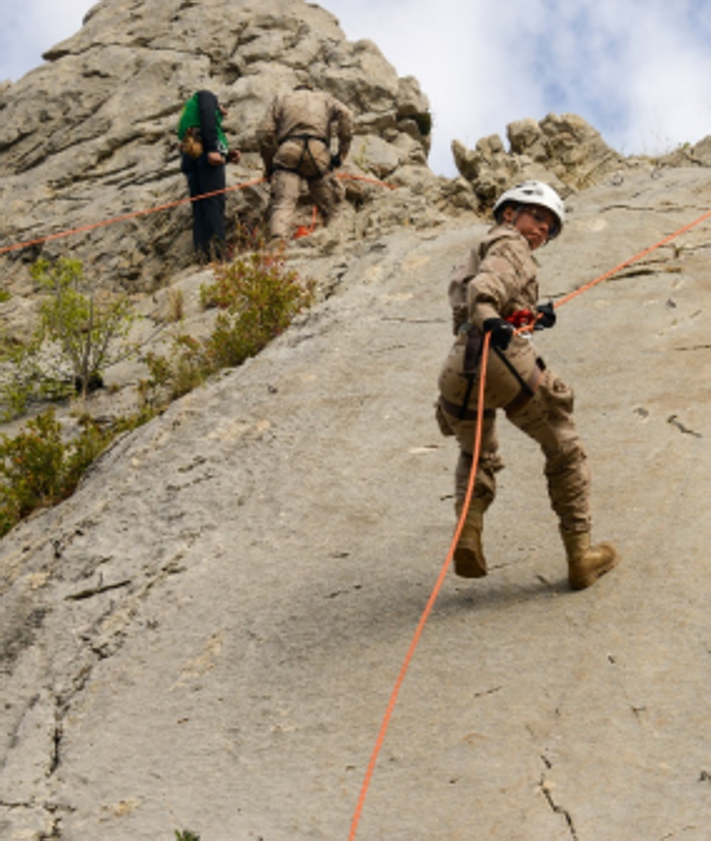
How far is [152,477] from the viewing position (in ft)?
27.6

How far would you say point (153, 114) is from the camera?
57.2ft

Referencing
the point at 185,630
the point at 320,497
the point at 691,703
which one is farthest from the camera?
the point at 320,497

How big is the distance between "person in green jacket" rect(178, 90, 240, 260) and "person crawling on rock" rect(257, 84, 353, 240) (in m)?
0.59

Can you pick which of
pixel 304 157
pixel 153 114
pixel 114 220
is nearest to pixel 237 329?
pixel 304 157

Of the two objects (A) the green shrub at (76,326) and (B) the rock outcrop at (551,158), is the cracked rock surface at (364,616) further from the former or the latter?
(B) the rock outcrop at (551,158)

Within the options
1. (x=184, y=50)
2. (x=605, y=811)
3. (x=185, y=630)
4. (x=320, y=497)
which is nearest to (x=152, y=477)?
(x=320, y=497)

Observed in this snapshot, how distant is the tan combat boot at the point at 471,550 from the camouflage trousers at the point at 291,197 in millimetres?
8747

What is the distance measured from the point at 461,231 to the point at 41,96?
884cm

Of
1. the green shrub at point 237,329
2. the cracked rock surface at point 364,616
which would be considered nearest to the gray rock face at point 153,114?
the green shrub at point 237,329

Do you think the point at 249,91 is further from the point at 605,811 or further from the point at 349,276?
the point at 605,811

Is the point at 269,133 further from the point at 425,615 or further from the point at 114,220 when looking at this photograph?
the point at 425,615

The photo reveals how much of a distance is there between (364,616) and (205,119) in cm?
948

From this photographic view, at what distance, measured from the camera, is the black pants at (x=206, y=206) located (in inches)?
583

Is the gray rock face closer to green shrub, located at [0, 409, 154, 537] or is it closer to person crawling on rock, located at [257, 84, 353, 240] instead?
person crawling on rock, located at [257, 84, 353, 240]
